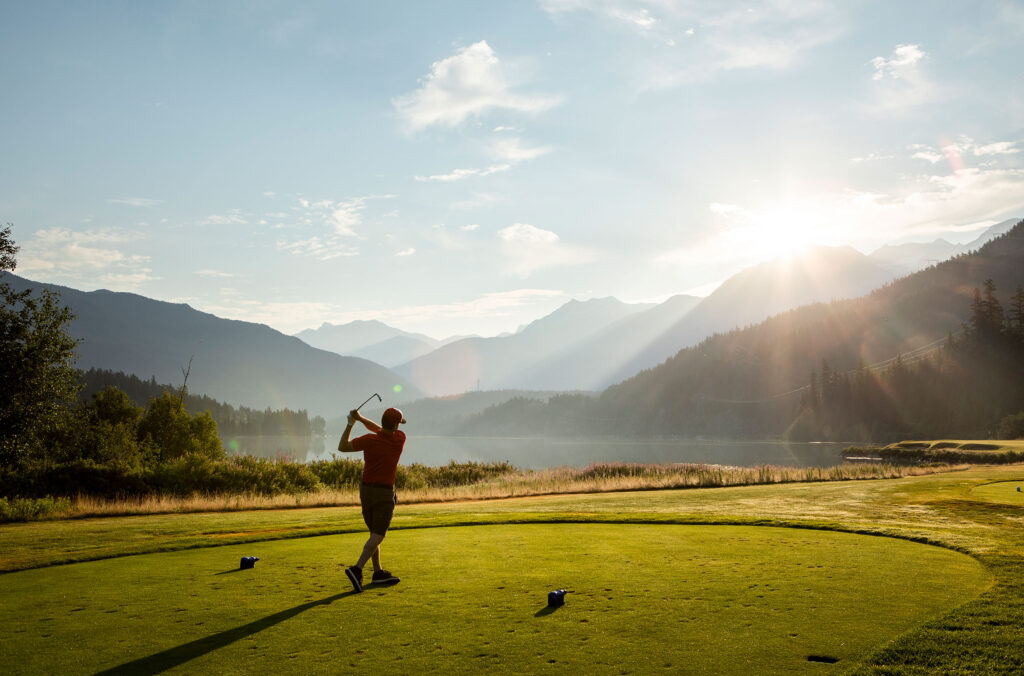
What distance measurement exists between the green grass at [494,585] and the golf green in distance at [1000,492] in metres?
1.64

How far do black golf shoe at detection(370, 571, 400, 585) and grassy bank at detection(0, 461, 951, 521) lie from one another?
17.9m

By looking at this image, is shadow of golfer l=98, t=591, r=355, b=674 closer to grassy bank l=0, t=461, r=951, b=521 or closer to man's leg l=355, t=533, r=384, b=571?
man's leg l=355, t=533, r=384, b=571

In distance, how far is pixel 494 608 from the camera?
7137 mm

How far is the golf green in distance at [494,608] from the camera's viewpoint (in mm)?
5555

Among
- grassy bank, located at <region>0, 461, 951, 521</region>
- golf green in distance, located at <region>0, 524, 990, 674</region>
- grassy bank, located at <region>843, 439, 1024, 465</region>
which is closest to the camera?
golf green in distance, located at <region>0, 524, 990, 674</region>

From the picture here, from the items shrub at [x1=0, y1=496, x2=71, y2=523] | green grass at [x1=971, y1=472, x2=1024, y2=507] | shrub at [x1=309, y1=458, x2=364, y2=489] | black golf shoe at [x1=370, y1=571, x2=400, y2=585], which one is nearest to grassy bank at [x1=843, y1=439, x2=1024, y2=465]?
green grass at [x1=971, y1=472, x2=1024, y2=507]

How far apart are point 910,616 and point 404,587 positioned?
19.4 ft

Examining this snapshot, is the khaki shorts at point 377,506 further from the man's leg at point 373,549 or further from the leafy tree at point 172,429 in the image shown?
the leafy tree at point 172,429

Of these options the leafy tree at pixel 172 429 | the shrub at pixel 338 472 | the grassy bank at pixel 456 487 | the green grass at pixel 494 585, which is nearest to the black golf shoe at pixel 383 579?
the green grass at pixel 494 585

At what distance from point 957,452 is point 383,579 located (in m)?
77.0

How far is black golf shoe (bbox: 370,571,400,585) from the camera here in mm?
8531

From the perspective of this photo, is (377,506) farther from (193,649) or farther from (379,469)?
(193,649)

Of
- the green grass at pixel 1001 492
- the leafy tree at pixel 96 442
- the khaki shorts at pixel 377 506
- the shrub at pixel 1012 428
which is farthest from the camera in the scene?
the shrub at pixel 1012 428

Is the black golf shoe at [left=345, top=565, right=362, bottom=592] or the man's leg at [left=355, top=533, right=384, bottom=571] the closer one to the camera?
the black golf shoe at [left=345, top=565, right=362, bottom=592]
